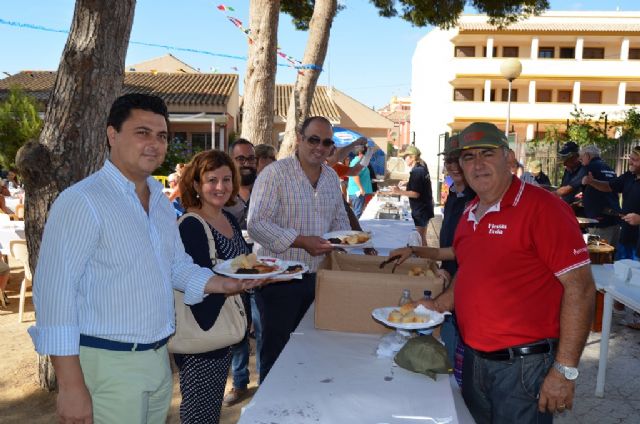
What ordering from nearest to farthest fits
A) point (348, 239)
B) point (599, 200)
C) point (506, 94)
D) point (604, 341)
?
point (348, 239)
point (604, 341)
point (599, 200)
point (506, 94)

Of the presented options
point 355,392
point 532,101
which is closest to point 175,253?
point 355,392

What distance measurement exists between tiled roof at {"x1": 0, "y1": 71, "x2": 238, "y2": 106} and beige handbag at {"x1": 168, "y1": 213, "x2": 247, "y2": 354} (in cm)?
2342

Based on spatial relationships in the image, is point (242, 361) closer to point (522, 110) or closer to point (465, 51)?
point (522, 110)

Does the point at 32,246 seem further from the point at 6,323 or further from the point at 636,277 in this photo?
the point at 636,277

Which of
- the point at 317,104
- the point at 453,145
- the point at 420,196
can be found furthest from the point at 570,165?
the point at 317,104

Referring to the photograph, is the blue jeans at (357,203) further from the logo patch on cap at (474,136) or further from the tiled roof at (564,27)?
the tiled roof at (564,27)

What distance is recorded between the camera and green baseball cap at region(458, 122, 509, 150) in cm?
231

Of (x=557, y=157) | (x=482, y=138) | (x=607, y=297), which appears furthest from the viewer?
(x=557, y=157)

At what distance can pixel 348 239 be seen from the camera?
3.41 meters

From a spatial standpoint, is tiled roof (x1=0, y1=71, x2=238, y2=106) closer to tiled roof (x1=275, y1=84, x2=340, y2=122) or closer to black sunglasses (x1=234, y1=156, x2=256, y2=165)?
tiled roof (x1=275, y1=84, x2=340, y2=122)

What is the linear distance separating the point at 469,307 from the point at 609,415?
2661mm

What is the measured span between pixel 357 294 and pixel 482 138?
0.98 metres

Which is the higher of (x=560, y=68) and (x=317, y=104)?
(x=560, y=68)

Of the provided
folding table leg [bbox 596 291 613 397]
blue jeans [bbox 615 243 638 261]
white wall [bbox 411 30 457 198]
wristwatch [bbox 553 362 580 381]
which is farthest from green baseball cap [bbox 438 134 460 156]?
white wall [bbox 411 30 457 198]
